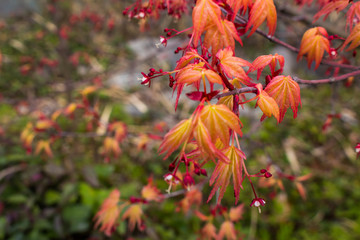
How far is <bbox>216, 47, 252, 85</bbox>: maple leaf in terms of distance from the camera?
25.3 inches

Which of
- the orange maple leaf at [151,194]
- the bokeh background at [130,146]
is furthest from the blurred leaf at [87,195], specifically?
the orange maple leaf at [151,194]

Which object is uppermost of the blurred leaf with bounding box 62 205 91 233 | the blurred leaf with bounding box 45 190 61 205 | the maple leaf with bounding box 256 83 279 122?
the maple leaf with bounding box 256 83 279 122

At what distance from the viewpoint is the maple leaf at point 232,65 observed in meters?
0.64

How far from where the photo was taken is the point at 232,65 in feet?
2.15

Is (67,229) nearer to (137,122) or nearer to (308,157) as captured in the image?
(137,122)

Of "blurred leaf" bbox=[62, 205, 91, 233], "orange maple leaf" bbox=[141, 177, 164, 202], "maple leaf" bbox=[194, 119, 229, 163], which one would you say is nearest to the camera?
"maple leaf" bbox=[194, 119, 229, 163]

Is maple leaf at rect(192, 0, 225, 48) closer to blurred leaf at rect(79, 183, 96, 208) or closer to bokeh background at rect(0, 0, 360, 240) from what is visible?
bokeh background at rect(0, 0, 360, 240)

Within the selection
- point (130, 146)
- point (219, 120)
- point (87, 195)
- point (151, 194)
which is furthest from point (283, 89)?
point (130, 146)

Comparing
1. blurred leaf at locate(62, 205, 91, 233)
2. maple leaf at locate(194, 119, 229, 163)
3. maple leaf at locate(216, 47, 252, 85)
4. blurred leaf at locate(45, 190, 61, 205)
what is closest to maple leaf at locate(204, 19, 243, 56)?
maple leaf at locate(216, 47, 252, 85)

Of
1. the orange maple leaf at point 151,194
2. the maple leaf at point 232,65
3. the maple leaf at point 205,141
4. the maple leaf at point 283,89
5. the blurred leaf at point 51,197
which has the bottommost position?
the blurred leaf at point 51,197

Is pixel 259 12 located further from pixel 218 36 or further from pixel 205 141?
pixel 205 141

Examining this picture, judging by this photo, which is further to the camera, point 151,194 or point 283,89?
point 151,194

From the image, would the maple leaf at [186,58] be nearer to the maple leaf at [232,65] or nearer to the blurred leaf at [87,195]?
the maple leaf at [232,65]

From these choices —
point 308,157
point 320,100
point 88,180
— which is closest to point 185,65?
point 88,180
